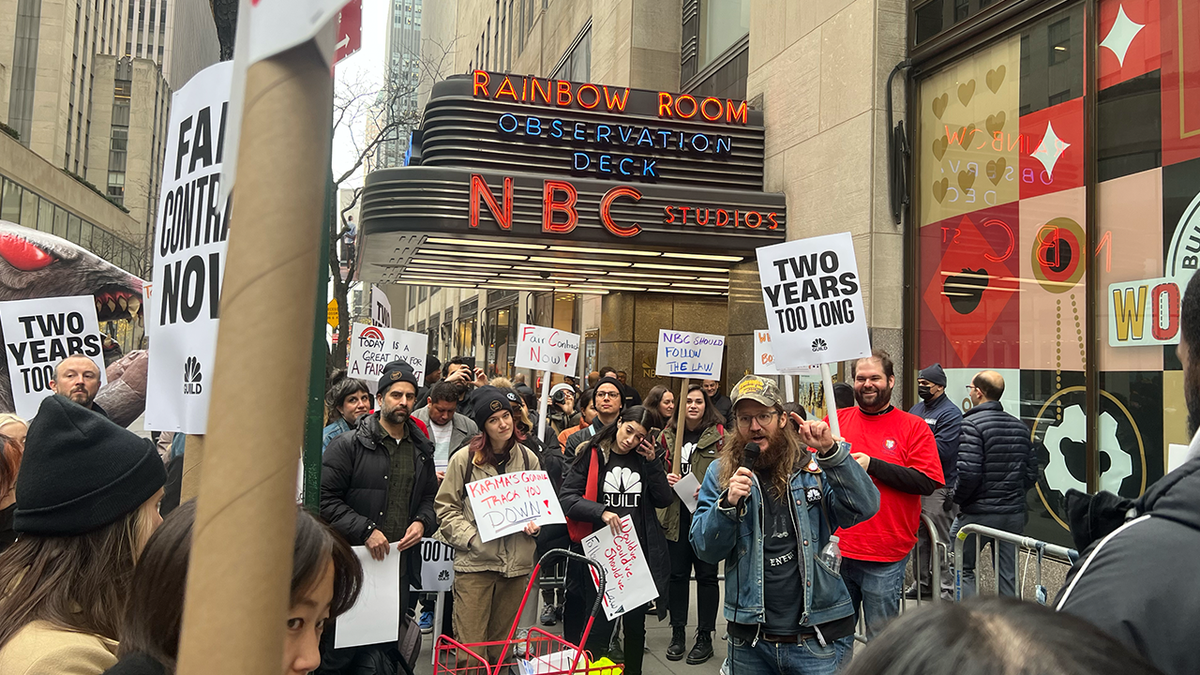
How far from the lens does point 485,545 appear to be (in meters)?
6.23

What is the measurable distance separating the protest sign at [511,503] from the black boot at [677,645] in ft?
5.67

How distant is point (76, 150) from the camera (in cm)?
7475

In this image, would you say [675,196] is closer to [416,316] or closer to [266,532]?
[266,532]

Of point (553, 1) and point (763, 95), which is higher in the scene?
point (553, 1)

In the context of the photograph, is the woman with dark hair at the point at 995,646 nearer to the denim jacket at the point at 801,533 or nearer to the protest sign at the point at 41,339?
the denim jacket at the point at 801,533

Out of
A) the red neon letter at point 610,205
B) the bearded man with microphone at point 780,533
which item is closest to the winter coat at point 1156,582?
the bearded man with microphone at point 780,533

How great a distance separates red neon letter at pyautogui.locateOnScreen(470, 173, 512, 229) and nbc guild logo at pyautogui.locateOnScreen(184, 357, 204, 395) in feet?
36.7

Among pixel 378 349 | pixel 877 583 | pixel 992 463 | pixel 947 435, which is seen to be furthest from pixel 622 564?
pixel 378 349

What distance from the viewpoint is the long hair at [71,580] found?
207cm

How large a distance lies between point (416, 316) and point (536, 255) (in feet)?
162

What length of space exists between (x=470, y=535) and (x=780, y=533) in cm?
258

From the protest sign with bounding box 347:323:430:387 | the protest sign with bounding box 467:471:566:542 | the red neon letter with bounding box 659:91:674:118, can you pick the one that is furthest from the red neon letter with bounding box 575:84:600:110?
the protest sign with bounding box 467:471:566:542

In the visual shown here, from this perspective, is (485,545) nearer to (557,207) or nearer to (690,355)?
(690,355)

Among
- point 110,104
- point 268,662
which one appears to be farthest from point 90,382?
point 110,104
